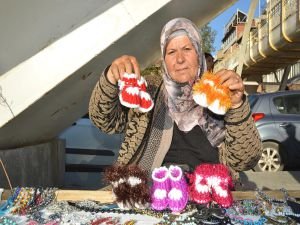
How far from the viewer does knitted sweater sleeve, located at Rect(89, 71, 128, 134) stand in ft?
6.13

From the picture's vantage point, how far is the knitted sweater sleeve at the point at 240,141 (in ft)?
5.86

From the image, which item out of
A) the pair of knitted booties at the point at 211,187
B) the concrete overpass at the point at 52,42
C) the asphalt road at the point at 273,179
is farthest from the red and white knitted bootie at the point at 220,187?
the asphalt road at the point at 273,179

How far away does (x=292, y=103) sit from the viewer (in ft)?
25.7

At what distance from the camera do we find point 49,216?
159 centimetres

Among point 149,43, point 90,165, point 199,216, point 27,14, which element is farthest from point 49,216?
point 90,165

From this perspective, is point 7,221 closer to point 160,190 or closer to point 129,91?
point 160,190

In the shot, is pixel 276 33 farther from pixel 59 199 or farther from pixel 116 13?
pixel 59 199

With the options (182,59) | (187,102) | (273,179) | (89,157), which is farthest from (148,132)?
(273,179)

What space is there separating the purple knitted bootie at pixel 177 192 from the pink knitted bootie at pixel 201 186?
0.11 feet

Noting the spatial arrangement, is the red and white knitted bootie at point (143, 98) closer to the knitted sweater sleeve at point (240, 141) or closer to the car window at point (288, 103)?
the knitted sweater sleeve at point (240, 141)

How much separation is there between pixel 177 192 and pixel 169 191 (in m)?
0.03

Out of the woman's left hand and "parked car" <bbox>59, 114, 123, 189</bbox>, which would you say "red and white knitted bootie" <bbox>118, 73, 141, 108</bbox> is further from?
"parked car" <bbox>59, 114, 123, 189</bbox>

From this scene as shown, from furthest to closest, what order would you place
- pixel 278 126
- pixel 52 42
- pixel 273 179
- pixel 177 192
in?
1. pixel 278 126
2. pixel 273 179
3. pixel 52 42
4. pixel 177 192

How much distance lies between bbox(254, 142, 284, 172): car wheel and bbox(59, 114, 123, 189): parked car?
3.40m
